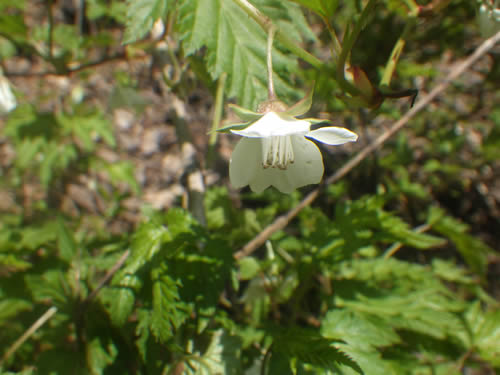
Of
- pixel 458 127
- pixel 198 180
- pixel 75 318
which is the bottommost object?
pixel 75 318

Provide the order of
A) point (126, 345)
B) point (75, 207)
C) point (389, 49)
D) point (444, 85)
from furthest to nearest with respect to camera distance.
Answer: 1. point (75, 207)
2. point (389, 49)
3. point (444, 85)
4. point (126, 345)

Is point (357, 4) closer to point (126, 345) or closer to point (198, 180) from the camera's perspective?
point (198, 180)

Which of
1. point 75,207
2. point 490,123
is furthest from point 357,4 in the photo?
point 75,207

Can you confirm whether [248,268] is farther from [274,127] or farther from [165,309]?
[274,127]

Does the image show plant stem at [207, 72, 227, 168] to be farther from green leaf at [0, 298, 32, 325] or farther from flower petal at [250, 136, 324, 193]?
green leaf at [0, 298, 32, 325]

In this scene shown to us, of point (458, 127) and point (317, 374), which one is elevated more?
point (458, 127)

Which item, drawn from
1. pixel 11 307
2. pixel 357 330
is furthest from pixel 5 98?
pixel 357 330
